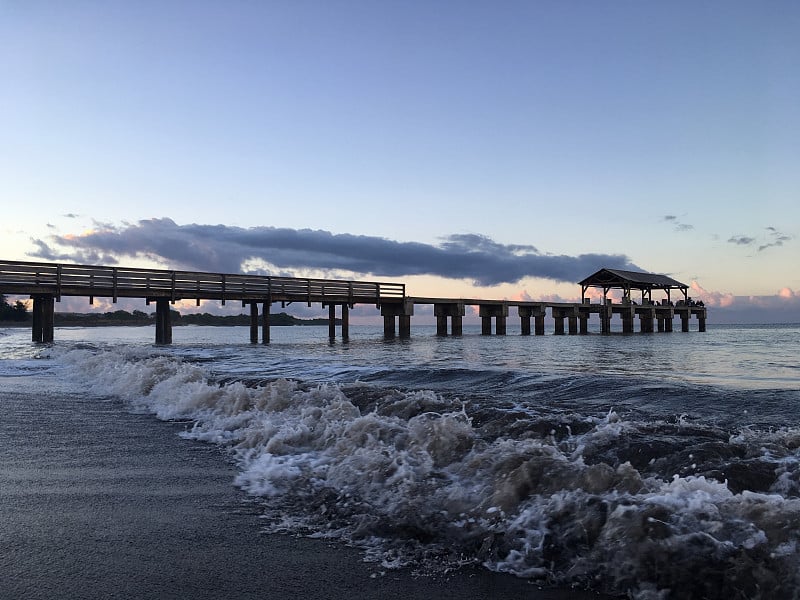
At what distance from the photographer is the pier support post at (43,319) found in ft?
89.1

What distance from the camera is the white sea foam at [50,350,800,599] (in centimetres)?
268

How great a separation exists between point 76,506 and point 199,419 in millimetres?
3663

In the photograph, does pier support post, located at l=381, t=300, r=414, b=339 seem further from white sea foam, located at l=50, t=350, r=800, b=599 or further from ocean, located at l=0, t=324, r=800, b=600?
white sea foam, located at l=50, t=350, r=800, b=599

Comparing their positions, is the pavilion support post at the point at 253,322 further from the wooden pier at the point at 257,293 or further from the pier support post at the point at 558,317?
the pier support post at the point at 558,317

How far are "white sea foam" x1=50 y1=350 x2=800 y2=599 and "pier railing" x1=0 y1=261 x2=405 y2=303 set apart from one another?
22432mm

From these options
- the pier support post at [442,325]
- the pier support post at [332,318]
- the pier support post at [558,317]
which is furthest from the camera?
the pier support post at [558,317]

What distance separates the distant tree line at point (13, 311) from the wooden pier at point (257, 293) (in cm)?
6136

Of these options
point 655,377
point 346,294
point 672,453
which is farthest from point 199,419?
point 346,294

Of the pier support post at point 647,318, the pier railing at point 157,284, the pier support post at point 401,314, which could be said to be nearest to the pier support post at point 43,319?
the pier railing at point 157,284

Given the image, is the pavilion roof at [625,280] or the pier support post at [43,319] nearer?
the pier support post at [43,319]

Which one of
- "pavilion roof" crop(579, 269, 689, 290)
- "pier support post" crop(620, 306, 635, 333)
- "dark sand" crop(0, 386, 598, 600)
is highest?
"pavilion roof" crop(579, 269, 689, 290)

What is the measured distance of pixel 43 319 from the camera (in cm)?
2777

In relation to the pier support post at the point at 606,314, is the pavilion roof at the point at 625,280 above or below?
above

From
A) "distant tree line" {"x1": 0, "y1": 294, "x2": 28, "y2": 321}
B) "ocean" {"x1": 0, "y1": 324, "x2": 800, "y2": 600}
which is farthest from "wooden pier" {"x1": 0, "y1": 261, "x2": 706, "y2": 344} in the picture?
"distant tree line" {"x1": 0, "y1": 294, "x2": 28, "y2": 321}
